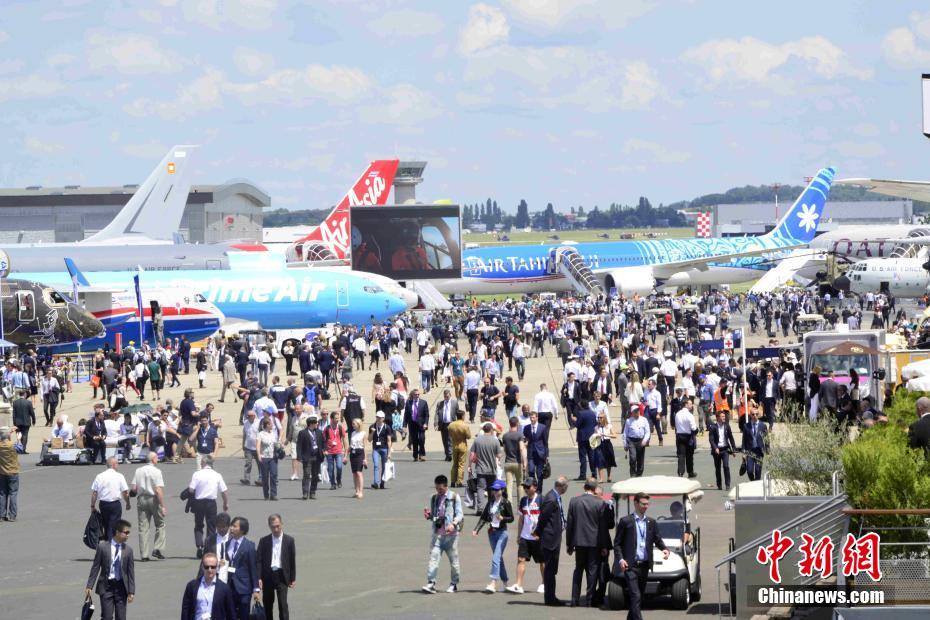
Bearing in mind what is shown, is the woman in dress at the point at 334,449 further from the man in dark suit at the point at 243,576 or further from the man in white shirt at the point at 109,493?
the man in dark suit at the point at 243,576

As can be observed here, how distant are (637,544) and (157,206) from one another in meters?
67.3

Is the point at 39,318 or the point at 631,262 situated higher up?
the point at 631,262

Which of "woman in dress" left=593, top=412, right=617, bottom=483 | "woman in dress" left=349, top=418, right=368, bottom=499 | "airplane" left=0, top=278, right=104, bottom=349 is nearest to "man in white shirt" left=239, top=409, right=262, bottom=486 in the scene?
"woman in dress" left=349, top=418, right=368, bottom=499

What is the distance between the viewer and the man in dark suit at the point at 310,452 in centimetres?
2144

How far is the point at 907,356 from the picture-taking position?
27.3 m

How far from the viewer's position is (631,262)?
80625mm

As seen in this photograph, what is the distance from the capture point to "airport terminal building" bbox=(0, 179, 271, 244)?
115062 millimetres

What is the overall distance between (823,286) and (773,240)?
59.0 feet

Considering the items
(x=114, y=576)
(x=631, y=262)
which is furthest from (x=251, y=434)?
(x=631, y=262)

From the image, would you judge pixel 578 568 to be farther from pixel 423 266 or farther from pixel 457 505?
pixel 423 266

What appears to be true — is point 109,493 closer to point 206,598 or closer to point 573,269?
point 206,598

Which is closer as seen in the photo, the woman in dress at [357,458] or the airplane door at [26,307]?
the woman in dress at [357,458]

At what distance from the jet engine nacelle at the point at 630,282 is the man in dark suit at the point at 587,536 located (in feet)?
201

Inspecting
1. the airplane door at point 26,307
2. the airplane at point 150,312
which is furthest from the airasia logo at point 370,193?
the airplane door at point 26,307
